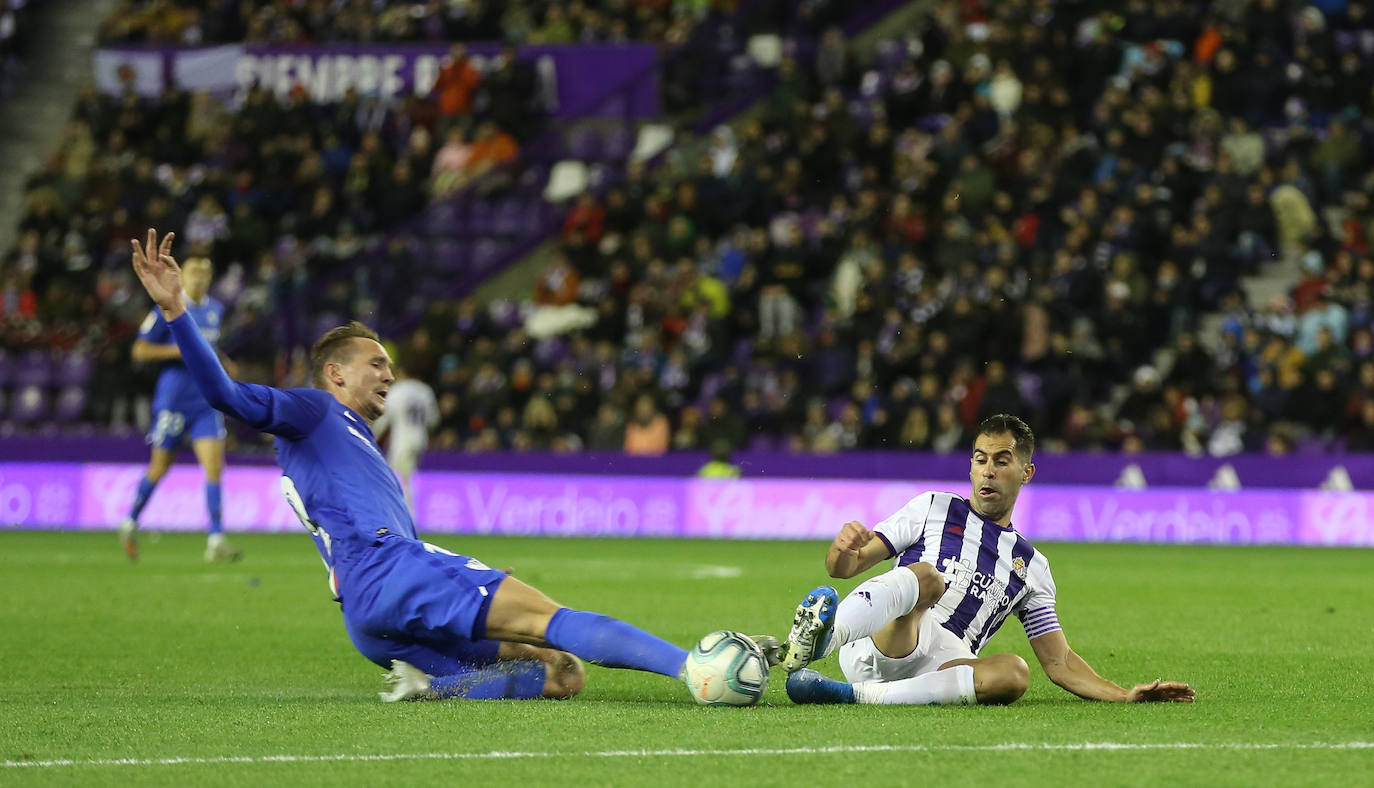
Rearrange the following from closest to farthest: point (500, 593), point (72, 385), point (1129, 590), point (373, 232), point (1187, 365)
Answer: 1. point (500, 593)
2. point (1129, 590)
3. point (1187, 365)
4. point (72, 385)
5. point (373, 232)

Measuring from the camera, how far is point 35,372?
23734mm

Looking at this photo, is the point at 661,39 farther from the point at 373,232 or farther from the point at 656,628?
the point at 656,628

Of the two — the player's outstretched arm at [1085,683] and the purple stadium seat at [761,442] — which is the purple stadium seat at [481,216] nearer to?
the purple stadium seat at [761,442]

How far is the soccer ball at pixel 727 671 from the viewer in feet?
20.7

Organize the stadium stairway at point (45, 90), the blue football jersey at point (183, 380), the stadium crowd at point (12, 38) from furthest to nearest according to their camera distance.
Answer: the stadium stairway at point (45, 90), the stadium crowd at point (12, 38), the blue football jersey at point (183, 380)

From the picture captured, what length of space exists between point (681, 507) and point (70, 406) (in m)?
8.47

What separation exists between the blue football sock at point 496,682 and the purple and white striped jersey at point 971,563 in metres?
1.39

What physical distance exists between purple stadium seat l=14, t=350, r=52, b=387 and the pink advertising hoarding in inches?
143

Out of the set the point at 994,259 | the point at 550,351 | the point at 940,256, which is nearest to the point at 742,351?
the point at 550,351

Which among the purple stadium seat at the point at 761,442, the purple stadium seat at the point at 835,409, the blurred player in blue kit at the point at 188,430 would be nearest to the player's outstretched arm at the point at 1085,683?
the blurred player in blue kit at the point at 188,430

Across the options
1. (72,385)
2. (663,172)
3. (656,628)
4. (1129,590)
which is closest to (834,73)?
(663,172)

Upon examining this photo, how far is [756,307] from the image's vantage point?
21.8 metres

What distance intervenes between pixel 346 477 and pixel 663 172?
18272 millimetres

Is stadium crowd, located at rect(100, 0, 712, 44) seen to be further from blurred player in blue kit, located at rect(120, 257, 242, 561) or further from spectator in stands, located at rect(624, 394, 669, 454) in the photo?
blurred player in blue kit, located at rect(120, 257, 242, 561)
